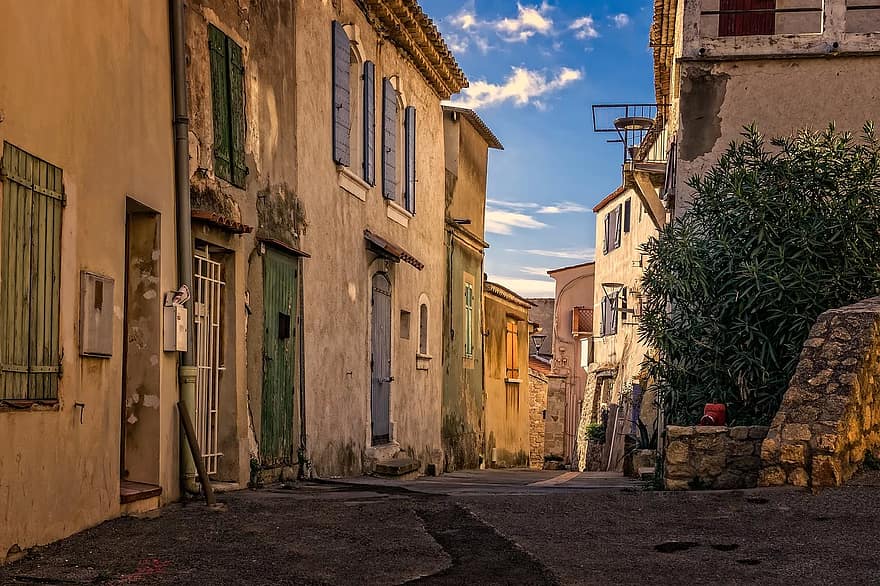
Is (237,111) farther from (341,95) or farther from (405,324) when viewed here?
(405,324)

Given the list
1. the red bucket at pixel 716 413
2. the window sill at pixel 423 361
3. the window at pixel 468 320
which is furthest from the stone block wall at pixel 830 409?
the window at pixel 468 320

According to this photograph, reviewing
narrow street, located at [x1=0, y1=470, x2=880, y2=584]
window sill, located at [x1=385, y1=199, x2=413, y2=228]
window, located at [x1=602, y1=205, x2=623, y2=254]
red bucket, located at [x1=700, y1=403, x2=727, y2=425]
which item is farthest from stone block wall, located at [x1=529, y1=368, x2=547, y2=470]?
narrow street, located at [x1=0, y1=470, x2=880, y2=584]

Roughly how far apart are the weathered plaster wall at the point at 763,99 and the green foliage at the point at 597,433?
760 inches

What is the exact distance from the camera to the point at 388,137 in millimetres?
16547

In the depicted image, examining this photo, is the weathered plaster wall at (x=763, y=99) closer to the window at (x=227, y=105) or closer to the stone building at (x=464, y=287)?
the window at (x=227, y=105)

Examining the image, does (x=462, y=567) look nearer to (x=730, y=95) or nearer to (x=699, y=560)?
(x=699, y=560)

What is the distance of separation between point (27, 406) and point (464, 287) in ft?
54.4

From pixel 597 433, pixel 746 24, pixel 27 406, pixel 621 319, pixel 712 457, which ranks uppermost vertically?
pixel 746 24

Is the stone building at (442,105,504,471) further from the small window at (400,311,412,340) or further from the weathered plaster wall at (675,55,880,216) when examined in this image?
the weathered plaster wall at (675,55,880,216)

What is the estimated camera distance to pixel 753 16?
1753 cm

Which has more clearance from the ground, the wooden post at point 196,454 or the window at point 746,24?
the window at point 746,24

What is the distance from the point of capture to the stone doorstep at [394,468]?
15.3 m

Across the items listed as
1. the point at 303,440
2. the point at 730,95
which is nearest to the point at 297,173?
the point at 303,440

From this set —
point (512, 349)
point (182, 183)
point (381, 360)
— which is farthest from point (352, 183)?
point (512, 349)
